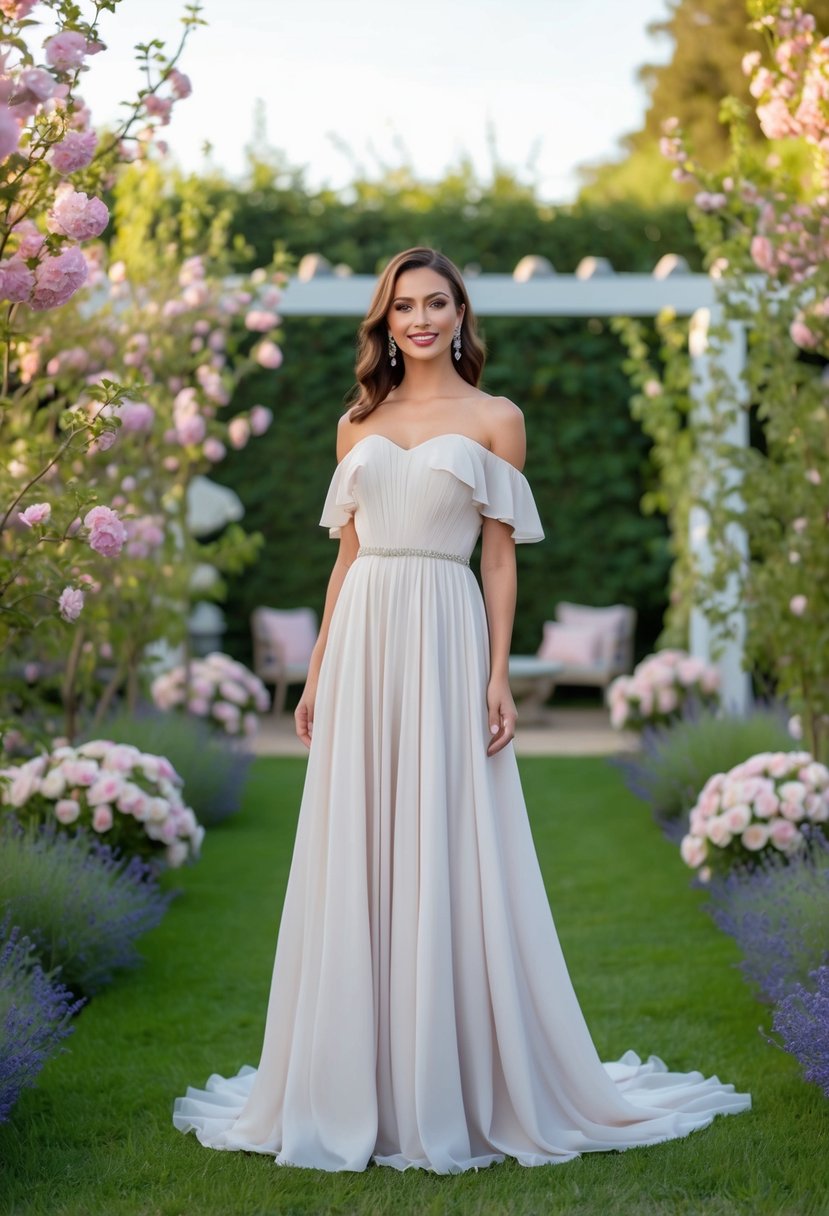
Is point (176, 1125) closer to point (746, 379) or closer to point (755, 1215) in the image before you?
point (755, 1215)

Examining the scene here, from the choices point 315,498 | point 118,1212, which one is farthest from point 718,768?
point 315,498

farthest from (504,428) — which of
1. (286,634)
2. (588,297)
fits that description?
(286,634)

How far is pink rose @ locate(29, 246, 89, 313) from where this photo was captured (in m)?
2.94

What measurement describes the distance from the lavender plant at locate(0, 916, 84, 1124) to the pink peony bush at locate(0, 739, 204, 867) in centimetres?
133

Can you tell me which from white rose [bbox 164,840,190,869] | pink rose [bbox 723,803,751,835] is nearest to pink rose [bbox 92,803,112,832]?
white rose [bbox 164,840,190,869]

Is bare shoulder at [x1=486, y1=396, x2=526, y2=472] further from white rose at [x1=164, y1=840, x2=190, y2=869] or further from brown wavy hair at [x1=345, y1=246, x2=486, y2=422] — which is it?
white rose at [x1=164, y1=840, x2=190, y2=869]

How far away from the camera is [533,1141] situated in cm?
299

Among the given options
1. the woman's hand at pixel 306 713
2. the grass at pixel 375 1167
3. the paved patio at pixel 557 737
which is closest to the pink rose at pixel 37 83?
the woman's hand at pixel 306 713

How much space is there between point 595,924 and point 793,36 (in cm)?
302

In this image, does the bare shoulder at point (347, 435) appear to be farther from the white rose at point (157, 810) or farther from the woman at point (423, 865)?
the white rose at point (157, 810)

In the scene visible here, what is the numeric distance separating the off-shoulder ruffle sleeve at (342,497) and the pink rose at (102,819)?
1977 mm

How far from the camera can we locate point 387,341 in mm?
3273

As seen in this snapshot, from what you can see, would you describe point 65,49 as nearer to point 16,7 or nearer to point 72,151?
point 16,7

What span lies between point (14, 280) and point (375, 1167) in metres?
1.86
